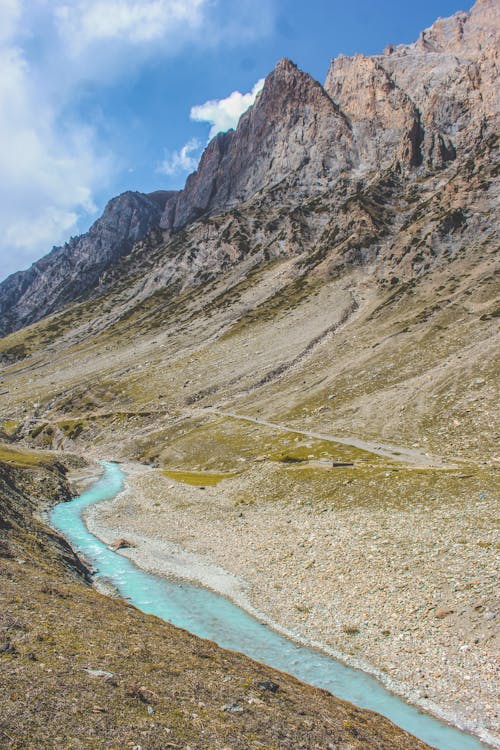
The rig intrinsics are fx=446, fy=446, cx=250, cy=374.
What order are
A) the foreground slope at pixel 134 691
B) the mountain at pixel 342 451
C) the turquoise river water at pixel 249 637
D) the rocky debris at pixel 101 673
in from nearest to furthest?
the foreground slope at pixel 134 691, the rocky debris at pixel 101 673, the turquoise river water at pixel 249 637, the mountain at pixel 342 451

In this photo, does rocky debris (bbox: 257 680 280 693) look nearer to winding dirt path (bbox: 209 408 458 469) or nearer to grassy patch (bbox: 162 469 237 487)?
winding dirt path (bbox: 209 408 458 469)

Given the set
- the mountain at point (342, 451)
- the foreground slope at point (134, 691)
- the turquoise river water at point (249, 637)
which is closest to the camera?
the foreground slope at point (134, 691)

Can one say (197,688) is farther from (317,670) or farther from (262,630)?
(262,630)

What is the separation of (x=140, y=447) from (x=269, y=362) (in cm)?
5100

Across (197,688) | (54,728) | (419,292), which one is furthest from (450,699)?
(419,292)

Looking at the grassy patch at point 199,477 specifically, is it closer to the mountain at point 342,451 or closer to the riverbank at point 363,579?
the mountain at point 342,451

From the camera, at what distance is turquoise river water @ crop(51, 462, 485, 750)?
22.6 m

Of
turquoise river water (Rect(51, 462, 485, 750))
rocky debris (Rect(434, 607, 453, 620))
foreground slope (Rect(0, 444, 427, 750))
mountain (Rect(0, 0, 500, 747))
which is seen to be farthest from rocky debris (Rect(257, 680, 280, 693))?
rocky debris (Rect(434, 607, 453, 620))

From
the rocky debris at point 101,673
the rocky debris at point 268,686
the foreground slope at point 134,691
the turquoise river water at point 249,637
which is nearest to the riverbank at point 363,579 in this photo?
the turquoise river water at point 249,637

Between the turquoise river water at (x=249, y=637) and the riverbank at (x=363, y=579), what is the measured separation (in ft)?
3.12

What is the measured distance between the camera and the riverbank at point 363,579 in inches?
1010

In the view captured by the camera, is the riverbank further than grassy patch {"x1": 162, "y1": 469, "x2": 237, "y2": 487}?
No

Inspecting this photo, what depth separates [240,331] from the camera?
594 ft

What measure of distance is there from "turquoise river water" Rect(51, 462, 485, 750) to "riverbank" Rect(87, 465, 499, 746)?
0.95 metres
